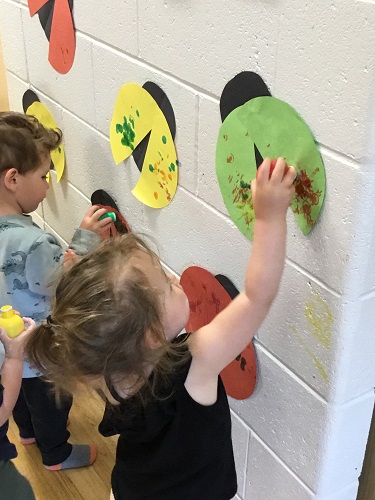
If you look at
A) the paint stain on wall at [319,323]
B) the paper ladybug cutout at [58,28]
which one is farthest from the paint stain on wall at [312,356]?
the paper ladybug cutout at [58,28]

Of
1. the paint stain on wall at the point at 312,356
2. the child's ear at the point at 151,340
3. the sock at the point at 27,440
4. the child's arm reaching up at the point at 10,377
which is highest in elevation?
the child's ear at the point at 151,340

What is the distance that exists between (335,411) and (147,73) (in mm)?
712

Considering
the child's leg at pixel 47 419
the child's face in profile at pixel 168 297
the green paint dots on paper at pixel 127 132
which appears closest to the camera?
the child's face in profile at pixel 168 297

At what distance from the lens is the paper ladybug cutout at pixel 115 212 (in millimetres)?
1430

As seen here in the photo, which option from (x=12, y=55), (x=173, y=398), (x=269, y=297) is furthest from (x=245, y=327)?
(x=12, y=55)

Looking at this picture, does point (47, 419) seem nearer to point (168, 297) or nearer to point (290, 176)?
point (168, 297)

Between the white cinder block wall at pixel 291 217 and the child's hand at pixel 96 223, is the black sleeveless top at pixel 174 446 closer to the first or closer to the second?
the white cinder block wall at pixel 291 217

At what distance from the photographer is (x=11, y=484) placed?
45.1 inches

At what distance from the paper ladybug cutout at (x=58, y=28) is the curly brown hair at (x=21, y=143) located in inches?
6.7

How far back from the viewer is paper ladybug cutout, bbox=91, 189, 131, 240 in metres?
1.43

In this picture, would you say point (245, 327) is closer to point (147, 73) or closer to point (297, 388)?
point (297, 388)

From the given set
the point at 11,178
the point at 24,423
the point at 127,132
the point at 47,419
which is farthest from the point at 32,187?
the point at 24,423

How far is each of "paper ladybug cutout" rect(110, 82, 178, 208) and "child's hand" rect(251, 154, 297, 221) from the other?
1.06 ft

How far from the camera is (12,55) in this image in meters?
1.75
